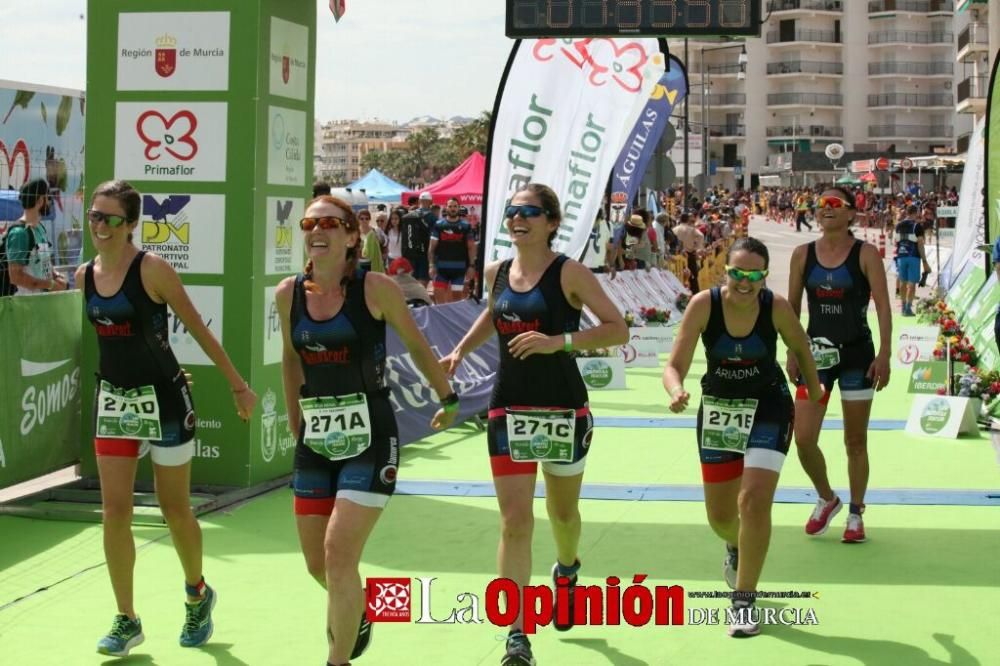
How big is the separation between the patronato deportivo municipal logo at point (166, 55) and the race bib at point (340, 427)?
4858 mm

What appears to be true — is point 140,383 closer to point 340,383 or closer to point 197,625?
point 197,625

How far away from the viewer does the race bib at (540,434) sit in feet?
19.4

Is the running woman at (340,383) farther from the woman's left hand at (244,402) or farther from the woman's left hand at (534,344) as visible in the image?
the woman's left hand at (244,402)

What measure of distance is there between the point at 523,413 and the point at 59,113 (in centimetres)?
1244

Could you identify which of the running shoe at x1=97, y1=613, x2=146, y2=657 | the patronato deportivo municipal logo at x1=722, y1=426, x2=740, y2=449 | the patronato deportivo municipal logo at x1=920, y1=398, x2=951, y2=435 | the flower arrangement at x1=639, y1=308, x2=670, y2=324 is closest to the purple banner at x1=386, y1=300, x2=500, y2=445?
the patronato deportivo municipal logo at x1=920, y1=398, x2=951, y2=435

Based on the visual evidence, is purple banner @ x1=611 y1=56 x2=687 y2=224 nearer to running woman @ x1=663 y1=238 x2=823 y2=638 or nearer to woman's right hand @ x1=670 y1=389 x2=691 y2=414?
running woman @ x1=663 y1=238 x2=823 y2=638

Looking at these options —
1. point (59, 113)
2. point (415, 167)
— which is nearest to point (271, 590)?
point (59, 113)

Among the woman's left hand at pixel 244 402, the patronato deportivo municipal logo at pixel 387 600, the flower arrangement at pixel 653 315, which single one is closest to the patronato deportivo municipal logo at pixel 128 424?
the woman's left hand at pixel 244 402

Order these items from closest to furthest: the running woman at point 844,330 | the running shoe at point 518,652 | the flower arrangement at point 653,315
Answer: the running shoe at point 518,652 < the running woman at point 844,330 < the flower arrangement at point 653,315

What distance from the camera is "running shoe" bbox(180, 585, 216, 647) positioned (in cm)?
616

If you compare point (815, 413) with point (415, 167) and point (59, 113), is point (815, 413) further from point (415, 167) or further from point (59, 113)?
point (415, 167)

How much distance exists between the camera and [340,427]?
5.20 meters

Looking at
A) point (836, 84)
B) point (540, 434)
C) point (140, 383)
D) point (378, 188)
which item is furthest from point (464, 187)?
point (836, 84)

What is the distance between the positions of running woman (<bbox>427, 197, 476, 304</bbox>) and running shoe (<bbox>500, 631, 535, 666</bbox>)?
14.3 meters
